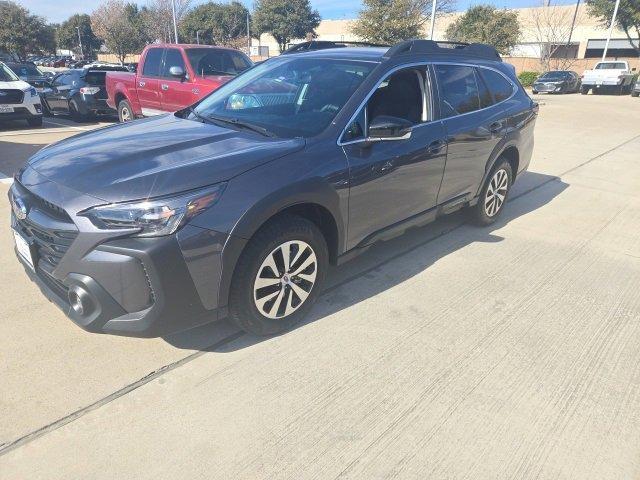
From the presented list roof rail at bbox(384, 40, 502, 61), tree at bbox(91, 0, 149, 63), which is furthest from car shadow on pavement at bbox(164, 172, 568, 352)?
tree at bbox(91, 0, 149, 63)

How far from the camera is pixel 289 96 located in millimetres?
3635

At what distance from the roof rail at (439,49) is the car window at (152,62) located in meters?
6.79

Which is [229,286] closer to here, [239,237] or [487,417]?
[239,237]

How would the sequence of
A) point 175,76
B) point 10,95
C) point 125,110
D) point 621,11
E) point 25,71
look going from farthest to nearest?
point 621,11
point 25,71
point 125,110
point 10,95
point 175,76

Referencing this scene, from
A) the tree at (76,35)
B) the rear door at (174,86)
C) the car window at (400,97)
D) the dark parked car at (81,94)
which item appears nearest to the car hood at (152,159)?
the car window at (400,97)

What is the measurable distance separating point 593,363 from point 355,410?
1564 millimetres

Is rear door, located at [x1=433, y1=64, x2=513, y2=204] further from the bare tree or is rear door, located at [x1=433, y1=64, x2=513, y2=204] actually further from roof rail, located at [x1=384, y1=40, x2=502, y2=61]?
the bare tree

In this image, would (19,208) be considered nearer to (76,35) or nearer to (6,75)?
(6,75)

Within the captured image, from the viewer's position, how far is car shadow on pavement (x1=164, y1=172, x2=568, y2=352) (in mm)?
3078

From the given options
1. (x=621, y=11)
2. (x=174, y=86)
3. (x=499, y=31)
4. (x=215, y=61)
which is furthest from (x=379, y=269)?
(x=621, y=11)

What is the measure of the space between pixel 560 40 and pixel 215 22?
39.2m

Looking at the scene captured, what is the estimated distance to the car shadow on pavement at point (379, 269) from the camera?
308 centimetres

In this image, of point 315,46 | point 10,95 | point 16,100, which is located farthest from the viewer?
point 16,100

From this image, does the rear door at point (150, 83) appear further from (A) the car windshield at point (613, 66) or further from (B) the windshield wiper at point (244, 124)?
(A) the car windshield at point (613, 66)
